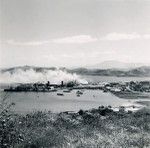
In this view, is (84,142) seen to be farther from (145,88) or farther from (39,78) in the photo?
(39,78)

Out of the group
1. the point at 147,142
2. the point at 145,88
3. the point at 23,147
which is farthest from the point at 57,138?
the point at 145,88

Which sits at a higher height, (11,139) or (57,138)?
(11,139)

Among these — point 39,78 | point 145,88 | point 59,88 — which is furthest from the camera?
point 39,78

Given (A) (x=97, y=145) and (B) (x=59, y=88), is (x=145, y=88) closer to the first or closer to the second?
(B) (x=59, y=88)

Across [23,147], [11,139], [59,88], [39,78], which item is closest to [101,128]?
[23,147]

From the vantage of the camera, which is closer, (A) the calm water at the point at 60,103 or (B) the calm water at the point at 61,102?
(A) the calm water at the point at 60,103

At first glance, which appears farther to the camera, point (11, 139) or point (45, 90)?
point (45, 90)

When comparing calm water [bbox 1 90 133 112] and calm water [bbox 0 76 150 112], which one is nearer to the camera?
calm water [bbox 1 90 133 112]

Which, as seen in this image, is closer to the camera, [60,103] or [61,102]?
[60,103]

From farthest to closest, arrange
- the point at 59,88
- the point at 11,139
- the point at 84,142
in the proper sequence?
the point at 59,88, the point at 84,142, the point at 11,139
